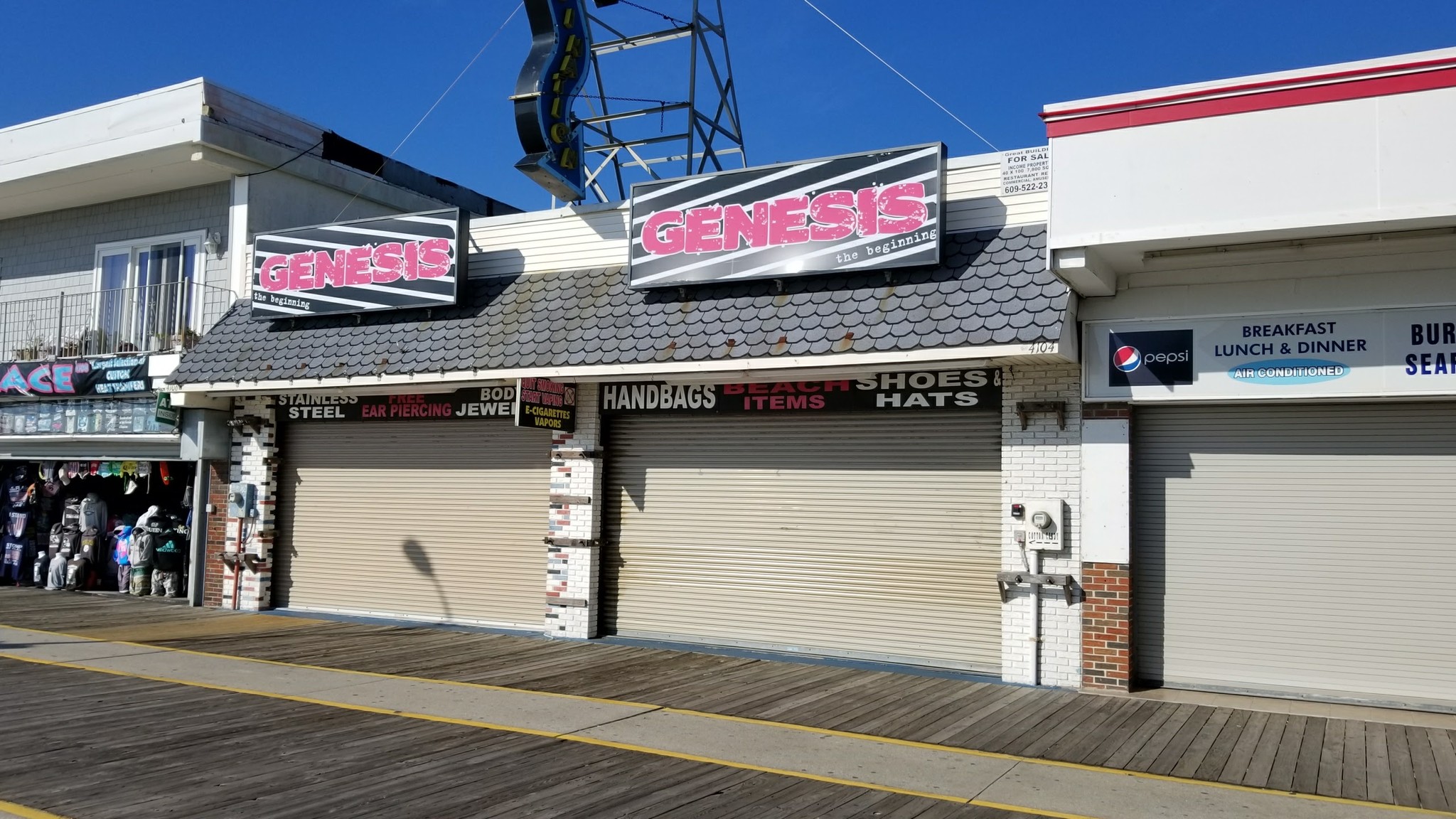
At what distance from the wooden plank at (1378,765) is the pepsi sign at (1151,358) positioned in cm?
324

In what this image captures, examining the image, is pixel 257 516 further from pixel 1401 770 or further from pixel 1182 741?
pixel 1401 770

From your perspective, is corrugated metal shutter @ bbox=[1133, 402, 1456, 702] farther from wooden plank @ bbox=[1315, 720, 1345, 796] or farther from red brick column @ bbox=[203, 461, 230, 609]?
red brick column @ bbox=[203, 461, 230, 609]

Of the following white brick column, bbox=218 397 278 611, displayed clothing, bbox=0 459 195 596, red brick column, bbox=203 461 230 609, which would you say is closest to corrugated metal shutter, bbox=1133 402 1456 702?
white brick column, bbox=218 397 278 611

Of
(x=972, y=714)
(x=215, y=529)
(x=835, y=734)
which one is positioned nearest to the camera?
(x=835, y=734)

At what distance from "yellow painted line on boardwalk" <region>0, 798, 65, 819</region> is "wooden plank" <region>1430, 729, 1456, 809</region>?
820 centimetres

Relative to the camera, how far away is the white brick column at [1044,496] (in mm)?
10188

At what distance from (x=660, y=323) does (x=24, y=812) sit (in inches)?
289

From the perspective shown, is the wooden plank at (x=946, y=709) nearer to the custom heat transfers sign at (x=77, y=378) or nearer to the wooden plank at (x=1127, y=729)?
the wooden plank at (x=1127, y=729)

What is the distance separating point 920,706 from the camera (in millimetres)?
9328

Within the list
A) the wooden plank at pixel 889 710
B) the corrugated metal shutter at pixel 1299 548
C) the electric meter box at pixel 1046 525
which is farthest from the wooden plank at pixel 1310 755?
the wooden plank at pixel 889 710

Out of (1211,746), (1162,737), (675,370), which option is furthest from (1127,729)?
(675,370)

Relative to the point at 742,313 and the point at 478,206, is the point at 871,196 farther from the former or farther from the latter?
the point at 478,206

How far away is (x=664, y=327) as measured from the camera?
11.8 metres

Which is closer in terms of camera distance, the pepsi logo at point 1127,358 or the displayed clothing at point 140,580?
the pepsi logo at point 1127,358
